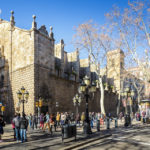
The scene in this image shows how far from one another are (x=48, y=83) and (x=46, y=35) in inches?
305

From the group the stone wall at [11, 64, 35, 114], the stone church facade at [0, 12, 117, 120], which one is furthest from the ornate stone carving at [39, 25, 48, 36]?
the stone wall at [11, 64, 35, 114]

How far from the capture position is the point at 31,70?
27594 mm

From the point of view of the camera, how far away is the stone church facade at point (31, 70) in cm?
2775

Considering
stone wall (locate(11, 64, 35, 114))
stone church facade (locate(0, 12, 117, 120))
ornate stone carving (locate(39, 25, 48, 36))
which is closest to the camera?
stone wall (locate(11, 64, 35, 114))

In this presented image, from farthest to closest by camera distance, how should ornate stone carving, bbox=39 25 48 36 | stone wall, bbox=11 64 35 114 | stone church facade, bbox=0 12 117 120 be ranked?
1. ornate stone carving, bbox=39 25 48 36
2. stone church facade, bbox=0 12 117 120
3. stone wall, bbox=11 64 35 114

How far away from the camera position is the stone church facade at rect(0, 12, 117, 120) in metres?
27.8

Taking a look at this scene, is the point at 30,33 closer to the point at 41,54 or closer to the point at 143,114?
the point at 41,54

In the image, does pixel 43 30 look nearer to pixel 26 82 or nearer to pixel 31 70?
pixel 31 70

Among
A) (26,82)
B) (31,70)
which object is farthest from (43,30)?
(26,82)

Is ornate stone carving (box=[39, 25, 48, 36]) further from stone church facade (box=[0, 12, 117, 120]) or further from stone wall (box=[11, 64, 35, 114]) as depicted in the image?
stone wall (box=[11, 64, 35, 114])

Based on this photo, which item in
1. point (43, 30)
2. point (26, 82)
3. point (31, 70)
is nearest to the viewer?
point (31, 70)

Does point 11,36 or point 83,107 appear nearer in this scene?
point 11,36

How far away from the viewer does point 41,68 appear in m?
28.7

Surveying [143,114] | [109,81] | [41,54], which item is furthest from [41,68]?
[109,81]
